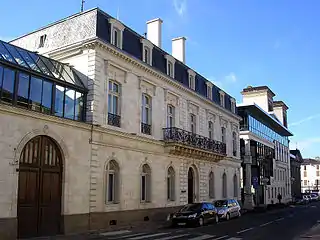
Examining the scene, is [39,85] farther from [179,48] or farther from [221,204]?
[179,48]

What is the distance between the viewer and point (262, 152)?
53719mm

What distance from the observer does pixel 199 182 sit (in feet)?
104

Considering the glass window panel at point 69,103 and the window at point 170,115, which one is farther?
the window at point 170,115

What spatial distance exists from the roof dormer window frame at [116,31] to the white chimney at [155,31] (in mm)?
6518

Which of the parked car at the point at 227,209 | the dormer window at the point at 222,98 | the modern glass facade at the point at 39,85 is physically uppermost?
the dormer window at the point at 222,98

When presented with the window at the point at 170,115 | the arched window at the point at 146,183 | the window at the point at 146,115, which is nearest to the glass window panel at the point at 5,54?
the window at the point at 146,115

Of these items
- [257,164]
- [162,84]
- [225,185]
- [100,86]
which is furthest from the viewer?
[257,164]

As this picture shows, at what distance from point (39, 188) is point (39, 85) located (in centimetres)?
454

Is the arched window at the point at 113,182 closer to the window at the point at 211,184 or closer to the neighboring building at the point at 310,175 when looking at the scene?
the window at the point at 211,184

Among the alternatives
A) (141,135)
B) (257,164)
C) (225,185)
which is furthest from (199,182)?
(257,164)

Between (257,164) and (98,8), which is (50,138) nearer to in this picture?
(98,8)

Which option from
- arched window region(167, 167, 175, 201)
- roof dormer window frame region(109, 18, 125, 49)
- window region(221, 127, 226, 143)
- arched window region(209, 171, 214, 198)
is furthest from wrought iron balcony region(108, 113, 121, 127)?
window region(221, 127, 226, 143)

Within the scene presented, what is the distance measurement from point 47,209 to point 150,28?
17133mm

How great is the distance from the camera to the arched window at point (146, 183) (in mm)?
24953
